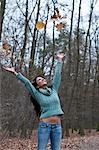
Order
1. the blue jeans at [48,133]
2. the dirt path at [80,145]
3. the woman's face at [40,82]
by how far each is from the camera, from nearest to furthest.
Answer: the blue jeans at [48,133], the woman's face at [40,82], the dirt path at [80,145]

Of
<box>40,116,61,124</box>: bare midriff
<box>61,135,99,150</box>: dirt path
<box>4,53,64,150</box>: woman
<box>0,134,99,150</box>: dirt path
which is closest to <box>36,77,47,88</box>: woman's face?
<box>4,53,64,150</box>: woman

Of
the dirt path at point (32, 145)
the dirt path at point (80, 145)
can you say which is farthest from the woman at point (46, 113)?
the dirt path at point (80, 145)

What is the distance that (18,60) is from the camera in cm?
2348

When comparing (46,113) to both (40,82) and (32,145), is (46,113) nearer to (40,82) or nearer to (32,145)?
(40,82)

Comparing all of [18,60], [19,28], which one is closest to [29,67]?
[18,60]

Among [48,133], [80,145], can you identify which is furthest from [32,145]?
[48,133]

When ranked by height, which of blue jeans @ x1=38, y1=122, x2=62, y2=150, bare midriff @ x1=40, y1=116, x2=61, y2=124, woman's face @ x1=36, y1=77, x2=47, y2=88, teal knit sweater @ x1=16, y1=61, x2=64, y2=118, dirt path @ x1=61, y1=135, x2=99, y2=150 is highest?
woman's face @ x1=36, y1=77, x2=47, y2=88

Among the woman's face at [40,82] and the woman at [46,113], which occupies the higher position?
the woman's face at [40,82]

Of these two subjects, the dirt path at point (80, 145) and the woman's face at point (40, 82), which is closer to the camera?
the woman's face at point (40, 82)

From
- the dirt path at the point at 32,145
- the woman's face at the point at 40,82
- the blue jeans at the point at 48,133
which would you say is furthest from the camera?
the dirt path at the point at 32,145

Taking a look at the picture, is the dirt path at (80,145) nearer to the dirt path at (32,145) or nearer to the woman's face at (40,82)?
the dirt path at (32,145)

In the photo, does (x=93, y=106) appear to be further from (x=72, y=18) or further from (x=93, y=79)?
(x=72, y=18)

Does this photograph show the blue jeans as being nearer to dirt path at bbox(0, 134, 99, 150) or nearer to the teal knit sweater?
the teal knit sweater

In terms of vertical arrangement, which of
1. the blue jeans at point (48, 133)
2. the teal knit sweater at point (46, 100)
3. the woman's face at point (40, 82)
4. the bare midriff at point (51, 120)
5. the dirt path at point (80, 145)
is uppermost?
the woman's face at point (40, 82)
